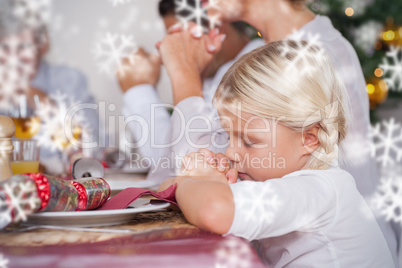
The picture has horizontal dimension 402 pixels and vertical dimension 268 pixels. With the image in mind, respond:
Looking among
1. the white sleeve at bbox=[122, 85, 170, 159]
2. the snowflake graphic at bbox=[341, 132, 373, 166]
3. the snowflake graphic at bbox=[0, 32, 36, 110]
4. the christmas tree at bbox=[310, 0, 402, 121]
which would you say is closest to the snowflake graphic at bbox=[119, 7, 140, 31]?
the snowflake graphic at bbox=[0, 32, 36, 110]

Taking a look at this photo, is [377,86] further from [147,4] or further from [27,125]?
[147,4]

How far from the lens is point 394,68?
8.07 ft

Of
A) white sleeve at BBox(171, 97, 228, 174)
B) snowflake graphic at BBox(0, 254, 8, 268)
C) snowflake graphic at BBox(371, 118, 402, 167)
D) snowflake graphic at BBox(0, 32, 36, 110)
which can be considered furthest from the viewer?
snowflake graphic at BBox(0, 32, 36, 110)

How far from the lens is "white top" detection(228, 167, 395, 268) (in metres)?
0.62

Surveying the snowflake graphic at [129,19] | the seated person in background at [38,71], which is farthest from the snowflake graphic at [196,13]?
the snowflake graphic at [129,19]

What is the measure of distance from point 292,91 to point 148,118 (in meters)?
0.78

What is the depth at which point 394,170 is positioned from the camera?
3.04m

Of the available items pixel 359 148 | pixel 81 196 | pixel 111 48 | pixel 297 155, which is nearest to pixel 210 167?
pixel 297 155

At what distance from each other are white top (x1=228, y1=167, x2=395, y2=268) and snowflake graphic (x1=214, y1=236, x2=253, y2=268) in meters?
0.07

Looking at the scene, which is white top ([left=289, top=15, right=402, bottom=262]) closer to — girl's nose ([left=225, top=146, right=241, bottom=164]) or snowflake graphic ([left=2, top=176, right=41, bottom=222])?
girl's nose ([left=225, top=146, right=241, bottom=164])

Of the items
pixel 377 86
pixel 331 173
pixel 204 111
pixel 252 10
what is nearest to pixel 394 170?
pixel 377 86

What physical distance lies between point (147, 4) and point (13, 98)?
1474 mm

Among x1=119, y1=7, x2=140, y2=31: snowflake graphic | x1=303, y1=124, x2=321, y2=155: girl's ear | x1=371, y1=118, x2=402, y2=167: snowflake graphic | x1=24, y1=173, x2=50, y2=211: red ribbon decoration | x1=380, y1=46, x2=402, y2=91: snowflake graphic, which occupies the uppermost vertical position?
x1=119, y1=7, x2=140, y2=31: snowflake graphic

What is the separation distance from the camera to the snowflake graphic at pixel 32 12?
3.87 metres
